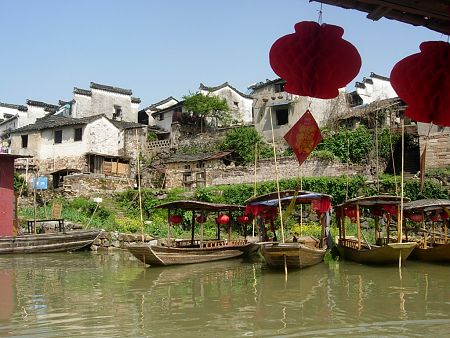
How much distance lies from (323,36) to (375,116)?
28070 mm

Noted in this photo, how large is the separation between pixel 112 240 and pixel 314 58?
20.3 m

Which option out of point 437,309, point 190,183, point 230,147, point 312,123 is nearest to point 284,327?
point 437,309

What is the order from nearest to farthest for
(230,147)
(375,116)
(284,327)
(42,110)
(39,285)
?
1. (284,327)
2. (39,285)
3. (375,116)
4. (230,147)
5. (42,110)

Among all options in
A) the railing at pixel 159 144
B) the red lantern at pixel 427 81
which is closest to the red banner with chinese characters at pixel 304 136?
the red lantern at pixel 427 81

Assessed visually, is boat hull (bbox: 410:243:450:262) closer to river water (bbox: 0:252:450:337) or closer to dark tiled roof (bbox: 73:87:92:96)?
river water (bbox: 0:252:450:337)

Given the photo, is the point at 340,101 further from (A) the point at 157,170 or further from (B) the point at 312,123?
(B) the point at 312,123

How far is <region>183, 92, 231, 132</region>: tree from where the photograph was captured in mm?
36750

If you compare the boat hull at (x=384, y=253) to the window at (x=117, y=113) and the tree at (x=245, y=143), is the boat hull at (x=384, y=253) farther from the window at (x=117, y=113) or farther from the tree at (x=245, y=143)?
the window at (x=117, y=113)

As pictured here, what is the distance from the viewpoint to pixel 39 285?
12734 millimetres

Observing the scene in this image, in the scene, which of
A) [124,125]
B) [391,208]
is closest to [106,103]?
[124,125]

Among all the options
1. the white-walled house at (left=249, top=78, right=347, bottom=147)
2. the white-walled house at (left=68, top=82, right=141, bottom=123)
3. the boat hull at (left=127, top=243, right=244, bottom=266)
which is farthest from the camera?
the white-walled house at (left=68, top=82, right=141, bottom=123)

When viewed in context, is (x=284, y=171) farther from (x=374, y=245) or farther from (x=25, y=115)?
(x=25, y=115)

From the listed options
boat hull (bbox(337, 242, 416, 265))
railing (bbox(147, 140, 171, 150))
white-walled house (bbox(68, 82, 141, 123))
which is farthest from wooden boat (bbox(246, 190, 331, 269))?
white-walled house (bbox(68, 82, 141, 123))

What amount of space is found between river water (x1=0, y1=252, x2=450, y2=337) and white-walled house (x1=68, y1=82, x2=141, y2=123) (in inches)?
996
